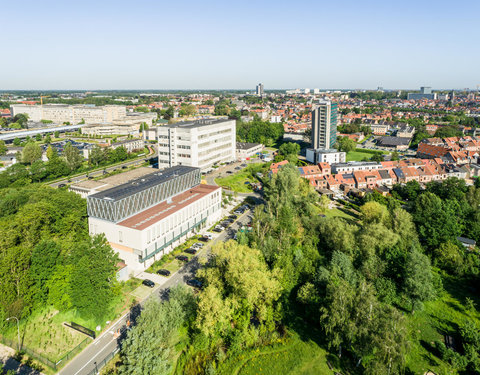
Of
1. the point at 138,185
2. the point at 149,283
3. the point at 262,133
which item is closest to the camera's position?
the point at 149,283

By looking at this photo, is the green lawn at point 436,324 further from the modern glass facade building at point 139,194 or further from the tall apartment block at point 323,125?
the tall apartment block at point 323,125

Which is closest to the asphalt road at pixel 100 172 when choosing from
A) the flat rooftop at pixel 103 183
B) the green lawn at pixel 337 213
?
the flat rooftop at pixel 103 183

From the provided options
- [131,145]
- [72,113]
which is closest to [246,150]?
[131,145]

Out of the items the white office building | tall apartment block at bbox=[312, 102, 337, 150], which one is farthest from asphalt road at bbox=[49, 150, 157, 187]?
the white office building

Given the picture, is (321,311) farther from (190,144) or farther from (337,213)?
(190,144)

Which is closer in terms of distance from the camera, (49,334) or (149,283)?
(49,334)

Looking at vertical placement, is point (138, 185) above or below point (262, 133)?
below
